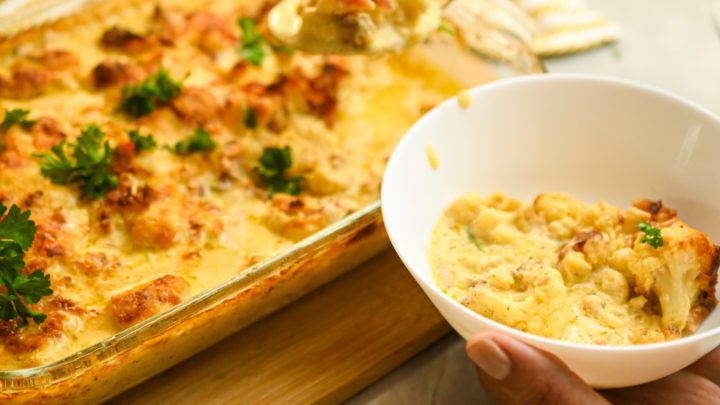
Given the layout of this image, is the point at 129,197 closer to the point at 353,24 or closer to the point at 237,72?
the point at 237,72

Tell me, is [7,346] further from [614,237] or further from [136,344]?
[614,237]

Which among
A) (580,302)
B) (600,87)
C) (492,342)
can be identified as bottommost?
(580,302)

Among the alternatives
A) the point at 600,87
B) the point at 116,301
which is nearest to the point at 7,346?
the point at 116,301

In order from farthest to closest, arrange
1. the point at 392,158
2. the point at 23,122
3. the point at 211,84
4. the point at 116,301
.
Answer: the point at 211,84, the point at 23,122, the point at 392,158, the point at 116,301

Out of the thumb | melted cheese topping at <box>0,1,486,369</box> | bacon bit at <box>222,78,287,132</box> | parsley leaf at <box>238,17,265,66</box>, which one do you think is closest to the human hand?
the thumb

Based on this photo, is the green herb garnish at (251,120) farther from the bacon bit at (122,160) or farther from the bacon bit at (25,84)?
the bacon bit at (25,84)

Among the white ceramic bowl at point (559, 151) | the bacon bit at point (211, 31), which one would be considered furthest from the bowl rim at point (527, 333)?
the bacon bit at point (211, 31)
